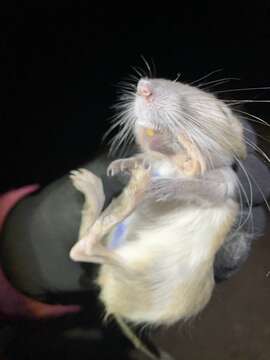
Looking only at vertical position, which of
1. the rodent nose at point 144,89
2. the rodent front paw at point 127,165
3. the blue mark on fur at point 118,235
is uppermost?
the rodent nose at point 144,89

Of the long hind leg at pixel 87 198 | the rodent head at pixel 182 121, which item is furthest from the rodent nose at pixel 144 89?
the long hind leg at pixel 87 198

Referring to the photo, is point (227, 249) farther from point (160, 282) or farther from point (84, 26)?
point (84, 26)

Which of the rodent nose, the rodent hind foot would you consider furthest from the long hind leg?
the rodent nose

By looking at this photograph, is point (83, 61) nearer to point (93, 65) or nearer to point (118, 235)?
point (93, 65)

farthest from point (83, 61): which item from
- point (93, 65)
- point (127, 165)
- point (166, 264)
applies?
point (166, 264)

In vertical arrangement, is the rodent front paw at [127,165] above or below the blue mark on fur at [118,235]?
above

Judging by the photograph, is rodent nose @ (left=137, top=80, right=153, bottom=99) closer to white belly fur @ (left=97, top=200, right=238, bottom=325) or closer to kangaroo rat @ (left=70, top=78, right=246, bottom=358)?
kangaroo rat @ (left=70, top=78, right=246, bottom=358)

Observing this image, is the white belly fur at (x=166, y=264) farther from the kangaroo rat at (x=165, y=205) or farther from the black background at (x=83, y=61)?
the black background at (x=83, y=61)

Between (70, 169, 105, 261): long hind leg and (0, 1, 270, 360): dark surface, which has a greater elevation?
(0, 1, 270, 360): dark surface

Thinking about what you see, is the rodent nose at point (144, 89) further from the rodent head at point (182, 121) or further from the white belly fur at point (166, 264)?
the white belly fur at point (166, 264)
